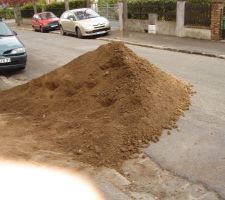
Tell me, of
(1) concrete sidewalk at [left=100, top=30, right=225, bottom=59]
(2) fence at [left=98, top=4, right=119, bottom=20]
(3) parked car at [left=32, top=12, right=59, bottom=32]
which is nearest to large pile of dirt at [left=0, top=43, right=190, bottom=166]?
(1) concrete sidewalk at [left=100, top=30, right=225, bottom=59]

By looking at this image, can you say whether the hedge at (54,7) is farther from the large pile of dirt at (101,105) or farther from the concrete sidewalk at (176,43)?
the large pile of dirt at (101,105)

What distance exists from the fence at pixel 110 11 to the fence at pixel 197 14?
31.5ft

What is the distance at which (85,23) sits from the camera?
2434cm

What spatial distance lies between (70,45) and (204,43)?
22.1 ft

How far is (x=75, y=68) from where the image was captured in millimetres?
9547

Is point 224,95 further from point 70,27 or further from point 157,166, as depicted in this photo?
Answer: point 70,27

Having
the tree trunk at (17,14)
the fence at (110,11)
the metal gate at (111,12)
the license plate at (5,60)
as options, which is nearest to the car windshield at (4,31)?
the license plate at (5,60)

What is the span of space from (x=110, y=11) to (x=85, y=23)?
625cm

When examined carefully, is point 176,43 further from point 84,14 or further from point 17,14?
point 17,14

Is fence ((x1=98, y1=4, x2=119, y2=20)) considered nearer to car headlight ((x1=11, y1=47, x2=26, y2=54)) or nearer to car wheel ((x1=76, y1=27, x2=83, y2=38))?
car wheel ((x1=76, y1=27, x2=83, y2=38))

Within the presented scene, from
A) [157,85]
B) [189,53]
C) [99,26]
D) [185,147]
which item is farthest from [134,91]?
[99,26]

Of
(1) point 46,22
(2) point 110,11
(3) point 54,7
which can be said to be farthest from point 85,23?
(3) point 54,7

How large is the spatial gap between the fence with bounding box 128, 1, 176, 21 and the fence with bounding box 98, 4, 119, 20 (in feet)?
12.2

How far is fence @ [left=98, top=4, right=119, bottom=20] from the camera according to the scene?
96.4ft
